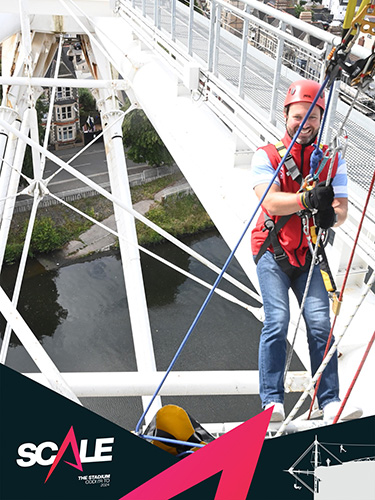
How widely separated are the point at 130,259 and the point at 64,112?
27509mm

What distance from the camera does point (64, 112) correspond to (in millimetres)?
33344

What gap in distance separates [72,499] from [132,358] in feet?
64.5

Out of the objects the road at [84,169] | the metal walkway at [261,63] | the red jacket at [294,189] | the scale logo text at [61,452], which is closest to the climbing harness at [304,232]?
the red jacket at [294,189]

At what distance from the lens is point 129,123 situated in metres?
30.7

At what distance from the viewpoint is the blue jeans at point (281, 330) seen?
3090 millimetres

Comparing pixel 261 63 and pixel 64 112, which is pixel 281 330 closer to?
pixel 261 63

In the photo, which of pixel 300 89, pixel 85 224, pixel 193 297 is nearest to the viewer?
pixel 300 89

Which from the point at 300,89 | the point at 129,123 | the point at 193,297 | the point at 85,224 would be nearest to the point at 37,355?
the point at 300,89

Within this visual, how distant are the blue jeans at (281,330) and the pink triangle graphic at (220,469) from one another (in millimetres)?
830

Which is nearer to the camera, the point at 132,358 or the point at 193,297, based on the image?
the point at 132,358

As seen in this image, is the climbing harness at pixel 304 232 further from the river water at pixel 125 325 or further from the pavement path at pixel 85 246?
the pavement path at pixel 85 246

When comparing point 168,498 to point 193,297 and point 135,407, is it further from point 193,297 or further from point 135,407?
point 193,297

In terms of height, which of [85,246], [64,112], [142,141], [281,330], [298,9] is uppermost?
[281,330]

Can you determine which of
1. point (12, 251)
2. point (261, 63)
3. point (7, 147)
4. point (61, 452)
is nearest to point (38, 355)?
point (61, 452)
